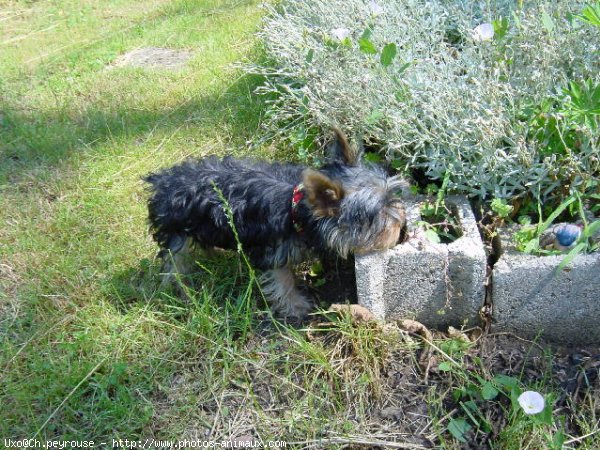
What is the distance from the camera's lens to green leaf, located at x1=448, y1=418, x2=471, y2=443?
8.86ft

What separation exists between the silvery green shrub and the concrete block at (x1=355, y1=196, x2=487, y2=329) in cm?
36

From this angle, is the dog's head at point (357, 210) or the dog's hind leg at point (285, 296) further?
the dog's hind leg at point (285, 296)

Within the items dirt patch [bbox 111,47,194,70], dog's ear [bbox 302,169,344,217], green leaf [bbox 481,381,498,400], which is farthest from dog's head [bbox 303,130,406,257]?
dirt patch [bbox 111,47,194,70]

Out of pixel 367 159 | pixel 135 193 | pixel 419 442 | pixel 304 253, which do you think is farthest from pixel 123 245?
pixel 419 442

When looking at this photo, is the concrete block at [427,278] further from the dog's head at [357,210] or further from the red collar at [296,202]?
the red collar at [296,202]

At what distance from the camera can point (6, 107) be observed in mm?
6492

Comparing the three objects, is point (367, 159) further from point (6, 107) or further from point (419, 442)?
point (6, 107)

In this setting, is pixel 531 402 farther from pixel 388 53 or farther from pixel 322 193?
pixel 388 53

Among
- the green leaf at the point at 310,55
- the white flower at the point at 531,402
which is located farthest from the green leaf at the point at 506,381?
the green leaf at the point at 310,55

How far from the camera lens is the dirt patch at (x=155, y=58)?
6.99 metres

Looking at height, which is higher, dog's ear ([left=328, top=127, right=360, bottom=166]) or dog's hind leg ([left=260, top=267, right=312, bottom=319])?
dog's ear ([left=328, top=127, right=360, bottom=166])

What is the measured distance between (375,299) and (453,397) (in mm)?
624

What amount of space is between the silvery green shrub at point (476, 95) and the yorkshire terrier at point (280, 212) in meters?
0.36

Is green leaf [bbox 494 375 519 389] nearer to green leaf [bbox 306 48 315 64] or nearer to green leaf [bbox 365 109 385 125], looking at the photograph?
green leaf [bbox 365 109 385 125]
